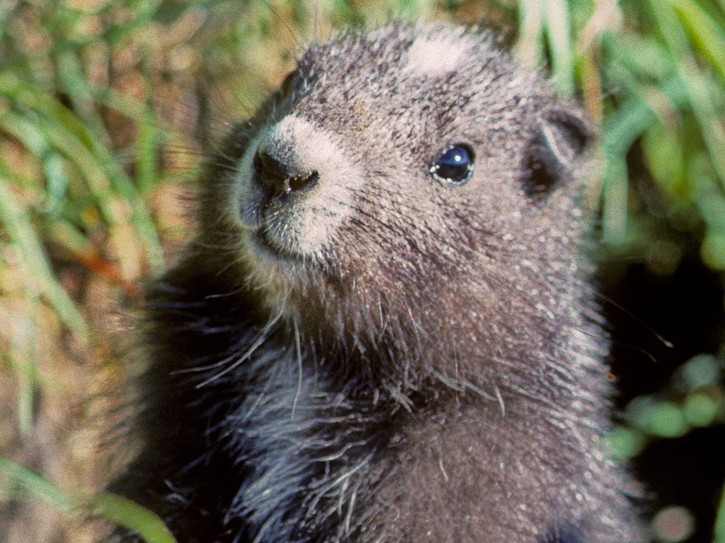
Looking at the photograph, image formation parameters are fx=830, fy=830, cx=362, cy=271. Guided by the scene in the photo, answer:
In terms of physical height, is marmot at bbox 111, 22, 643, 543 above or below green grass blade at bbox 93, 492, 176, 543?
above

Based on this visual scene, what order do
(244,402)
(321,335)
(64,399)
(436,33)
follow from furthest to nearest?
(64,399)
(436,33)
(244,402)
(321,335)

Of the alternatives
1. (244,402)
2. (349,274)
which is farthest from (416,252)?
(244,402)

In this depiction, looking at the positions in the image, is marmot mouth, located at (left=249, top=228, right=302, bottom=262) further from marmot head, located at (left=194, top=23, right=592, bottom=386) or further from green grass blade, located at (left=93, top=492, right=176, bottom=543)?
green grass blade, located at (left=93, top=492, right=176, bottom=543)

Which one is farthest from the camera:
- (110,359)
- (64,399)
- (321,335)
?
(64,399)

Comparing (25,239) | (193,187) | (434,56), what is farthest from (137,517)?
(434,56)

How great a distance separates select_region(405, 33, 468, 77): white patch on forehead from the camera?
97.5 inches

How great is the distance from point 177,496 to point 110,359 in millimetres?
717

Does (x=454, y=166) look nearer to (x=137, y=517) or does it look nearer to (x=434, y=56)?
(x=434, y=56)

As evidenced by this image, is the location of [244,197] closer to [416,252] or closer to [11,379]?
[416,252]

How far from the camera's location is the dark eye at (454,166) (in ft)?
7.80

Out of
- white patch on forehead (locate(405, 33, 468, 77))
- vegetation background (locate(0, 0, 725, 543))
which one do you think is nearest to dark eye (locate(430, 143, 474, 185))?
white patch on forehead (locate(405, 33, 468, 77))

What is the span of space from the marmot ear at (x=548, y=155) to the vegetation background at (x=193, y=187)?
0.34 meters

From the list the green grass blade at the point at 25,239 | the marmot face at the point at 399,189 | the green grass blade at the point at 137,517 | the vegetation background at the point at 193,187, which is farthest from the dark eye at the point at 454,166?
the green grass blade at the point at 25,239

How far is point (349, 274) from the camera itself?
2195mm
